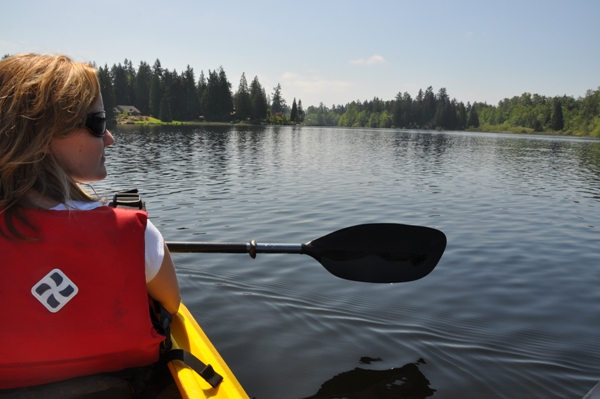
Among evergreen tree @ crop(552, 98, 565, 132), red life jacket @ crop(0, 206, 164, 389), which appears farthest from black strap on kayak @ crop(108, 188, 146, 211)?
evergreen tree @ crop(552, 98, 565, 132)

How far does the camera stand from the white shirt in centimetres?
196

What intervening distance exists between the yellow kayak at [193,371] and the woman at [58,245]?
334 mm

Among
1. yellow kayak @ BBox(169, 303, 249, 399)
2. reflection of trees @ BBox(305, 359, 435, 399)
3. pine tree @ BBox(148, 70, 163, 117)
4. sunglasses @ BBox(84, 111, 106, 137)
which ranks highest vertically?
pine tree @ BBox(148, 70, 163, 117)

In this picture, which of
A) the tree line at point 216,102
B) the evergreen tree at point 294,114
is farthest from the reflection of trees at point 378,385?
the evergreen tree at point 294,114

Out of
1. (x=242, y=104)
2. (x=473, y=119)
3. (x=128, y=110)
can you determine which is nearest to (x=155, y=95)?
(x=128, y=110)

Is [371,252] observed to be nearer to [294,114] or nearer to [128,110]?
[128,110]

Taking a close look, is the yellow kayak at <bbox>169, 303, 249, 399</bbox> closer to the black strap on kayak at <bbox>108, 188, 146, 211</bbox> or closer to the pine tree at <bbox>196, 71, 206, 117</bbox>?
the black strap on kayak at <bbox>108, 188, 146, 211</bbox>

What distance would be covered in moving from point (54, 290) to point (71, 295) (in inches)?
2.5

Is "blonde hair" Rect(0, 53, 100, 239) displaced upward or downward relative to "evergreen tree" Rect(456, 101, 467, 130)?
downward

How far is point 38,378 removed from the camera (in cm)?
194

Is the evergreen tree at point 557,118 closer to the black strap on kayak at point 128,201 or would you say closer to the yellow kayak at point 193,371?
the yellow kayak at point 193,371

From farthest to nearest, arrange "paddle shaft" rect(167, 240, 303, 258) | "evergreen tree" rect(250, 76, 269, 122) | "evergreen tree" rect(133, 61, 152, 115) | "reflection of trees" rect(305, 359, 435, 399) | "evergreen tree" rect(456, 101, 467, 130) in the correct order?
"evergreen tree" rect(456, 101, 467, 130) → "evergreen tree" rect(250, 76, 269, 122) → "evergreen tree" rect(133, 61, 152, 115) → "reflection of trees" rect(305, 359, 435, 399) → "paddle shaft" rect(167, 240, 303, 258)

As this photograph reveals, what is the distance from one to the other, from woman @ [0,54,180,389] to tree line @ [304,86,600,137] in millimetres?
126525

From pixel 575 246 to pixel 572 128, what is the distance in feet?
440
